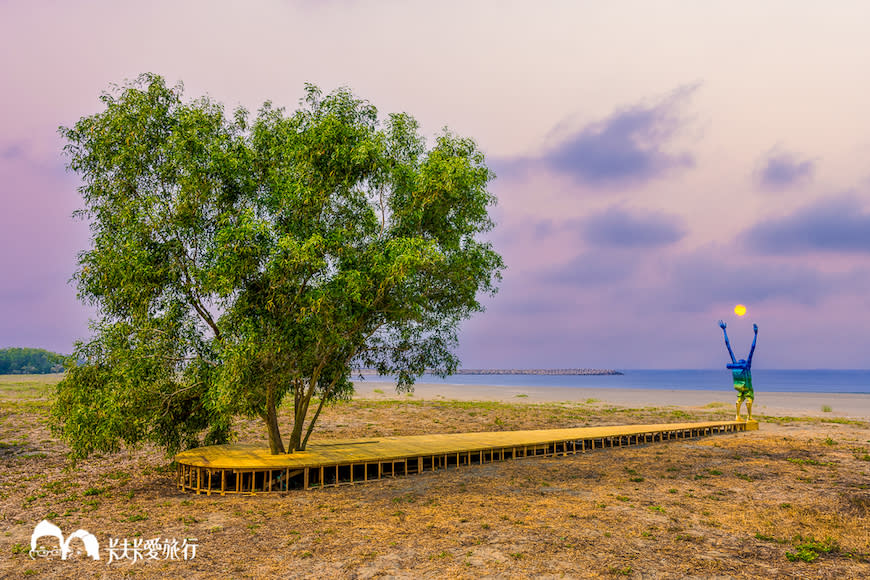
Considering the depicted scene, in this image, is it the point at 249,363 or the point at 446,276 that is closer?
the point at 249,363

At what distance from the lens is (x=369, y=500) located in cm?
1380

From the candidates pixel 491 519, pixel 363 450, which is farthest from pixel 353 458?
pixel 491 519

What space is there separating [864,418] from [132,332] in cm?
4697

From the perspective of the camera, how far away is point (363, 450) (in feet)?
56.7

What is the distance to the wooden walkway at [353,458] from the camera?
48.2 feet

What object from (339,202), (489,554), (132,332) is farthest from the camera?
(339,202)

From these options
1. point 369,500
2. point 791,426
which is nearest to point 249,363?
point 369,500

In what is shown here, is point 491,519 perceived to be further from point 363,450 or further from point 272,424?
point 272,424

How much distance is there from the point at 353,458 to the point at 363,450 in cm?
140

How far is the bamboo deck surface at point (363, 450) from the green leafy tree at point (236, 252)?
0.86 metres

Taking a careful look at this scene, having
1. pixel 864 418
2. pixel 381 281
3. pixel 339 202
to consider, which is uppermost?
pixel 339 202

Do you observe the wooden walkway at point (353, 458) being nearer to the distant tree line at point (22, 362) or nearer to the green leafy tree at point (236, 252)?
the green leafy tree at point (236, 252)

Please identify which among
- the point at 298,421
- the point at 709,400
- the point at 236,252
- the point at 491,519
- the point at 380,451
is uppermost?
the point at 236,252

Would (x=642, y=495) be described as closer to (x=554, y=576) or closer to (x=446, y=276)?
(x=554, y=576)
